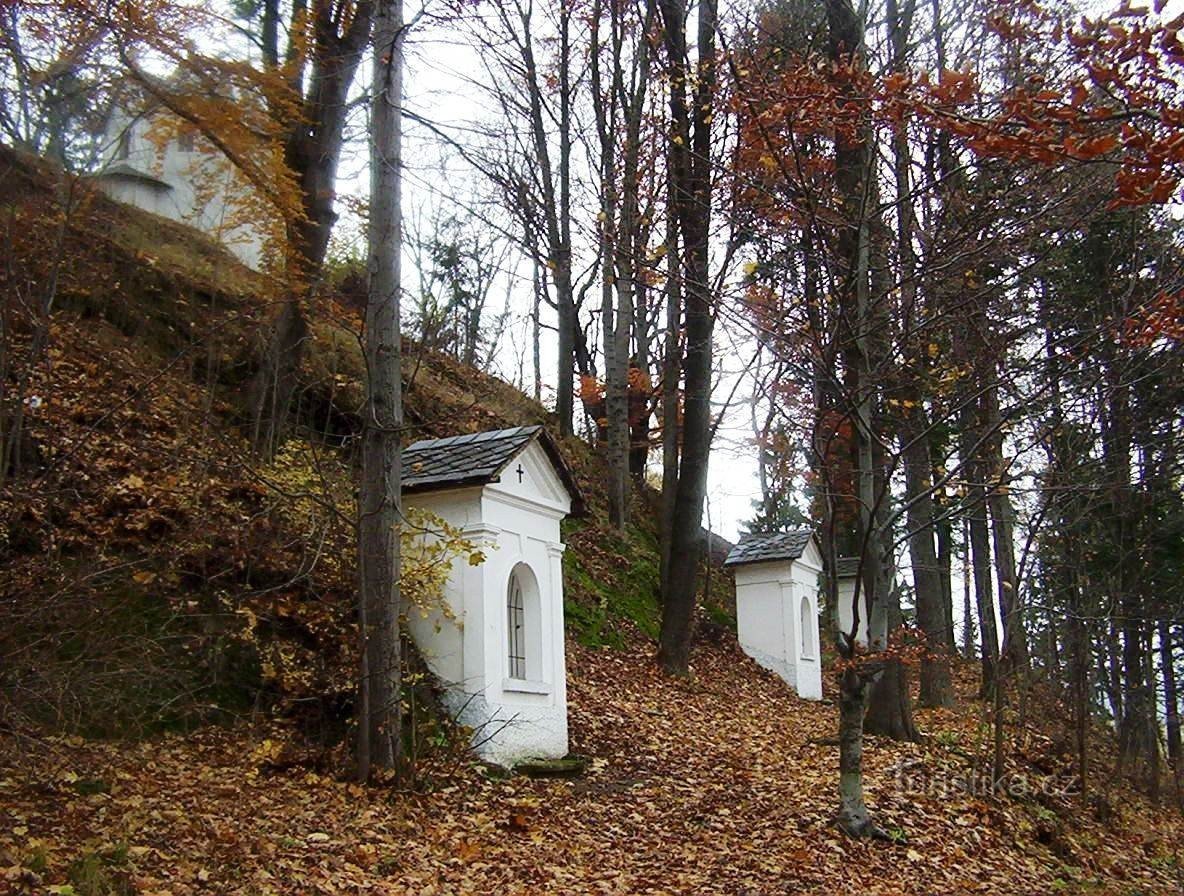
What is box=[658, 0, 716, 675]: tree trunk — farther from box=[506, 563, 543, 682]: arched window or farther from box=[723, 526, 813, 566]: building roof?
box=[506, 563, 543, 682]: arched window

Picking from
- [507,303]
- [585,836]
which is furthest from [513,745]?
[507,303]

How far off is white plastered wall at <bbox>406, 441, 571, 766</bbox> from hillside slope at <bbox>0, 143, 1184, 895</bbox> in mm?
560

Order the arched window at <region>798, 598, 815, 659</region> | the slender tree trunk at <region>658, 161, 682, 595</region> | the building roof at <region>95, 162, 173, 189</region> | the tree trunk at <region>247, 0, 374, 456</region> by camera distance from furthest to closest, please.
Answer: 1. the slender tree trunk at <region>658, 161, 682, 595</region>
2. the arched window at <region>798, 598, 815, 659</region>
3. the tree trunk at <region>247, 0, 374, 456</region>
4. the building roof at <region>95, 162, 173, 189</region>

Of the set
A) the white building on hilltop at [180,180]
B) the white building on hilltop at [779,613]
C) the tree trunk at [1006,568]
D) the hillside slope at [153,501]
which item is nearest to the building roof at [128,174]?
the white building on hilltop at [180,180]

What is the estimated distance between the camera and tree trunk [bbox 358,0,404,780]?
855 cm

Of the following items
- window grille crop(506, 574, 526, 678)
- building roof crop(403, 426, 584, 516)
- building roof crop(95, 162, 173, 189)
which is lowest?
→ window grille crop(506, 574, 526, 678)

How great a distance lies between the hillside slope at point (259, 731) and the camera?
6410 millimetres

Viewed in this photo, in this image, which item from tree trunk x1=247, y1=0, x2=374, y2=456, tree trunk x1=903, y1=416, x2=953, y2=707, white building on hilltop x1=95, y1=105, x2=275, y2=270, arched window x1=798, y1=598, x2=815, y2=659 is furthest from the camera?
arched window x1=798, y1=598, x2=815, y2=659

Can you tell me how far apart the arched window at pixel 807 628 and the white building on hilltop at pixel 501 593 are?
832 centimetres

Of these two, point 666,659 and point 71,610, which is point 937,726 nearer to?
point 666,659

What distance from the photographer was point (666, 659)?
15.2 metres

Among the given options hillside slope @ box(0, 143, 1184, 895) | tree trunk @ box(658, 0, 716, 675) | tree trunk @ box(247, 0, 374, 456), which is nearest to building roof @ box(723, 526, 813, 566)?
tree trunk @ box(658, 0, 716, 675)

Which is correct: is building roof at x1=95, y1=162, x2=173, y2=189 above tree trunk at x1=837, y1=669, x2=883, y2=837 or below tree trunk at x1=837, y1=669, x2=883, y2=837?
above

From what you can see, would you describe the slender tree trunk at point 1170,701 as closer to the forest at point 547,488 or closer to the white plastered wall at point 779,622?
the forest at point 547,488
